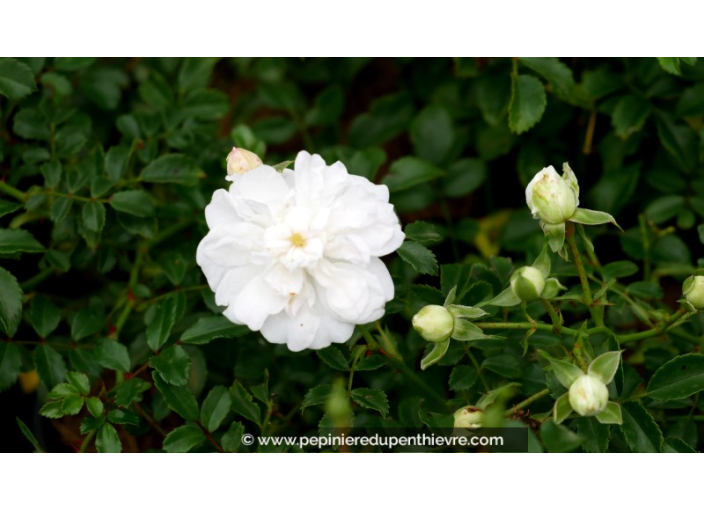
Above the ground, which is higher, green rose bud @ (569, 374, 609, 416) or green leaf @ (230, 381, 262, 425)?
green rose bud @ (569, 374, 609, 416)

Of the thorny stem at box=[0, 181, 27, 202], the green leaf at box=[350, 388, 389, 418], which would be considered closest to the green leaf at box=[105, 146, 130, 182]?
the thorny stem at box=[0, 181, 27, 202]

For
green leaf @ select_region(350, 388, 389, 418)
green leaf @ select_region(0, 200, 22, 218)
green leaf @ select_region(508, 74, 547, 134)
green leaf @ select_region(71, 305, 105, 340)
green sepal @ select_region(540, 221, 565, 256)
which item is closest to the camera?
green sepal @ select_region(540, 221, 565, 256)

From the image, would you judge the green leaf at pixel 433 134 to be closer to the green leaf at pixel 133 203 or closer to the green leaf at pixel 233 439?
the green leaf at pixel 133 203

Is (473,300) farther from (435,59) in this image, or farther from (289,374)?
(435,59)

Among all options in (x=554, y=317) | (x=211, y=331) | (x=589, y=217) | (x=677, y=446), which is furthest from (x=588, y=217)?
(x=211, y=331)

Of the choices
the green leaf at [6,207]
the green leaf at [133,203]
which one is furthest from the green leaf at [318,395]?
the green leaf at [6,207]

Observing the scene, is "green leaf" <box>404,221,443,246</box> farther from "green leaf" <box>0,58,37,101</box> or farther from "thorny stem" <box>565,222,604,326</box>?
"green leaf" <box>0,58,37,101</box>
